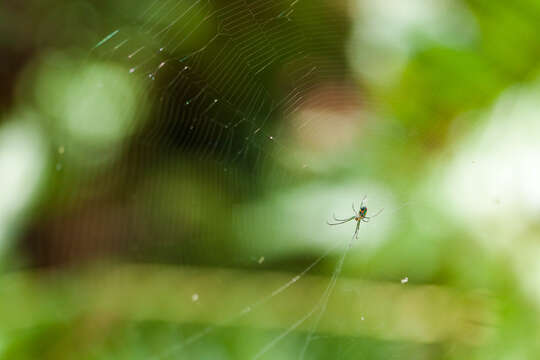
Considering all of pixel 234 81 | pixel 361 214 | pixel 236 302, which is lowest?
pixel 236 302

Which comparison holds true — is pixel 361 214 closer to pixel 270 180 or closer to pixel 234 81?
pixel 270 180

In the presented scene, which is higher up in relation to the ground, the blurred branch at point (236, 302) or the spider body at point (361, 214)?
the spider body at point (361, 214)

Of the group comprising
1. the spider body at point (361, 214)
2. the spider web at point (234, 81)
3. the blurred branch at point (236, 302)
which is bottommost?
the blurred branch at point (236, 302)

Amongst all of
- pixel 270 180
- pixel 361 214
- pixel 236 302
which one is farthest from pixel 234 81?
pixel 236 302

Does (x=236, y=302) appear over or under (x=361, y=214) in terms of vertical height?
under

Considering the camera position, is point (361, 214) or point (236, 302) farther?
point (236, 302)

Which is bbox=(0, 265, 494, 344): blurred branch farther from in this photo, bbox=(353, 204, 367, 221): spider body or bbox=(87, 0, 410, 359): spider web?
bbox=(353, 204, 367, 221): spider body

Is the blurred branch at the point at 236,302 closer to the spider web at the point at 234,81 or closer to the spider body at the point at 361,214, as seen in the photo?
the spider web at the point at 234,81

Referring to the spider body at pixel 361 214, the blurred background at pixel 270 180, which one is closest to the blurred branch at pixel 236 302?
the blurred background at pixel 270 180
